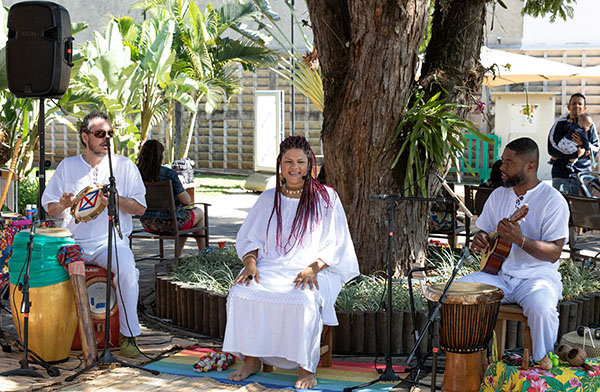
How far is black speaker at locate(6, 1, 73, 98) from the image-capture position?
6.93 meters

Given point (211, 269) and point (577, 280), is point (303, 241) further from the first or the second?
point (577, 280)

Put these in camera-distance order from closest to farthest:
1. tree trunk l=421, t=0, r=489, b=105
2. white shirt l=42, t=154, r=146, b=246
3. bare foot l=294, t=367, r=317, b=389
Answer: bare foot l=294, t=367, r=317, b=389 → white shirt l=42, t=154, r=146, b=246 → tree trunk l=421, t=0, r=489, b=105

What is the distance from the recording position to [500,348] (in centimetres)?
523

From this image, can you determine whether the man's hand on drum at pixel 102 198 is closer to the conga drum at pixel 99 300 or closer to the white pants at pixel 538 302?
the conga drum at pixel 99 300

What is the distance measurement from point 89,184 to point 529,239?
3068mm

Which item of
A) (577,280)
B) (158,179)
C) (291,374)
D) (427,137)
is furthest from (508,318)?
(158,179)

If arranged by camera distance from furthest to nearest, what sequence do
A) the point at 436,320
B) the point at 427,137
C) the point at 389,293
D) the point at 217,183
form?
the point at 217,183 → the point at 427,137 → the point at 389,293 → the point at 436,320

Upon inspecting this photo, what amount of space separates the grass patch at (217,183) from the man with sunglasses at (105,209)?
9926 millimetres

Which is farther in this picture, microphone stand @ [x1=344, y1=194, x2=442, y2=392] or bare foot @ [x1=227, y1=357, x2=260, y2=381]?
bare foot @ [x1=227, y1=357, x2=260, y2=381]

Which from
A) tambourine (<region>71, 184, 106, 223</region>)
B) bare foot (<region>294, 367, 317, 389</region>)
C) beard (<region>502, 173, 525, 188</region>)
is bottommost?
bare foot (<region>294, 367, 317, 389</region>)

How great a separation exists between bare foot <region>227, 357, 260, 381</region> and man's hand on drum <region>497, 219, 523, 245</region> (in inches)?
67.9

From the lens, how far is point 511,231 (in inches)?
202

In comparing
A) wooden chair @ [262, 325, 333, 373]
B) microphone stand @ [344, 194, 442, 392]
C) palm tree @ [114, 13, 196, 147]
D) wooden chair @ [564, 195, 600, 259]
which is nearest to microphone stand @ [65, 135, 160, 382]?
wooden chair @ [262, 325, 333, 373]

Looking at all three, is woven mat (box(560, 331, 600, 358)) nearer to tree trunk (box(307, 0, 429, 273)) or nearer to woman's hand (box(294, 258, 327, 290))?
woman's hand (box(294, 258, 327, 290))
